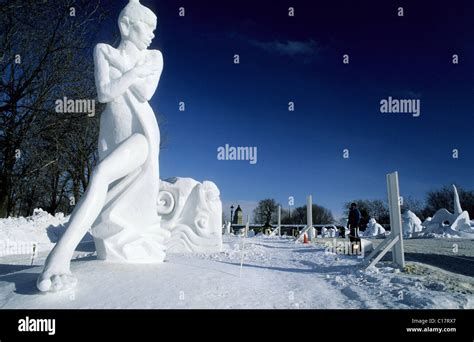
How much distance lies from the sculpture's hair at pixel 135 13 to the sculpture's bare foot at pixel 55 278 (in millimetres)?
3377

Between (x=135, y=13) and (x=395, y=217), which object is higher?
(x=135, y=13)

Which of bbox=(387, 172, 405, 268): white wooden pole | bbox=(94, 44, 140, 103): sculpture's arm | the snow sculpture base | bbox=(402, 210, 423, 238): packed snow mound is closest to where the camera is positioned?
bbox=(94, 44, 140, 103): sculpture's arm

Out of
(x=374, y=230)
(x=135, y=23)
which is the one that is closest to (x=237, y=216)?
(x=374, y=230)

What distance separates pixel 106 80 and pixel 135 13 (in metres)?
1.15

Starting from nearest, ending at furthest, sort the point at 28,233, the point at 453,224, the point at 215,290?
the point at 215,290 < the point at 28,233 < the point at 453,224

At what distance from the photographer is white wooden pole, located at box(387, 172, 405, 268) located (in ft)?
22.1

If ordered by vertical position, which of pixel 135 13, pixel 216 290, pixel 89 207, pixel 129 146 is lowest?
pixel 216 290

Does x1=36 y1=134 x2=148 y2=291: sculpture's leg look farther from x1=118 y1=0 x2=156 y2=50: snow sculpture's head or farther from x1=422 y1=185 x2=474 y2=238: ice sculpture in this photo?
x1=422 y1=185 x2=474 y2=238: ice sculpture

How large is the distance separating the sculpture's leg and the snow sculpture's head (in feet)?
4.76

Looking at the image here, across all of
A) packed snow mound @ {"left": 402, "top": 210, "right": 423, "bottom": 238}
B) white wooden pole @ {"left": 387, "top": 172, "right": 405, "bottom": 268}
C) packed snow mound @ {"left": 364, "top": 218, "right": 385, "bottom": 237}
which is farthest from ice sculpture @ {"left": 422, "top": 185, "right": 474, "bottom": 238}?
white wooden pole @ {"left": 387, "top": 172, "right": 405, "bottom": 268}

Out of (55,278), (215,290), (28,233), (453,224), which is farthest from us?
(453,224)

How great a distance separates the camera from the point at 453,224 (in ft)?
66.5

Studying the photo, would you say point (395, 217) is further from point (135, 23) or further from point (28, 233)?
point (28, 233)
